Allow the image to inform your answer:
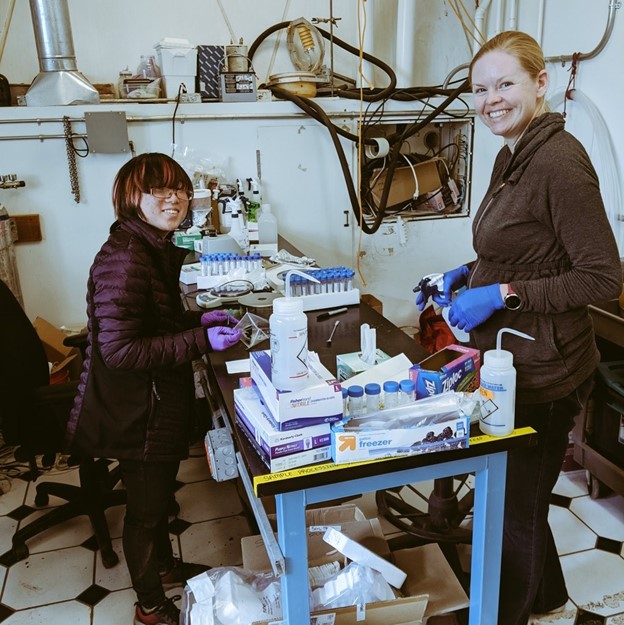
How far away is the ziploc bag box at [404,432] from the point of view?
115 cm

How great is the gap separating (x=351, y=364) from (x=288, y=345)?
1.37 ft

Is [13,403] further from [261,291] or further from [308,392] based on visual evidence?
[308,392]

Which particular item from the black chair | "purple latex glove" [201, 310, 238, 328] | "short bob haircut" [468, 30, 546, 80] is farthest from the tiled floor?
"short bob haircut" [468, 30, 546, 80]

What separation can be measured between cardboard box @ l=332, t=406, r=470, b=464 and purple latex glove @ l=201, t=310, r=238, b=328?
0.77 m

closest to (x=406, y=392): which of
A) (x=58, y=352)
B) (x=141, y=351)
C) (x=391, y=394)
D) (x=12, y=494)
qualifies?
(x=391, y=394)

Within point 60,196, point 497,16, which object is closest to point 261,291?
point 60,196

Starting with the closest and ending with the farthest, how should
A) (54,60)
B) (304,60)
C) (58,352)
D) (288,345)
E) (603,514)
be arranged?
(288,345), (603,514), (54,60), (58,352), (304,60)

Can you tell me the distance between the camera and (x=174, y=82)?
3.24 metres

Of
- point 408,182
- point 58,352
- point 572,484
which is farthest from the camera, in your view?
point 408,182

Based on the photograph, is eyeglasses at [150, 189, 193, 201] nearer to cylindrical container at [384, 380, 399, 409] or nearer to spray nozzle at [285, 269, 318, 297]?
spray nozzle at [285, 269, 318, 297]

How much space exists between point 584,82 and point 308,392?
294 centimetres

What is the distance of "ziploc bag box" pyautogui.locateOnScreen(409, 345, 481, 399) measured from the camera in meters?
1.23

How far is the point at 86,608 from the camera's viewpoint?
200 cm

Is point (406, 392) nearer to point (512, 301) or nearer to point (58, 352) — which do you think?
point (512, 301)
